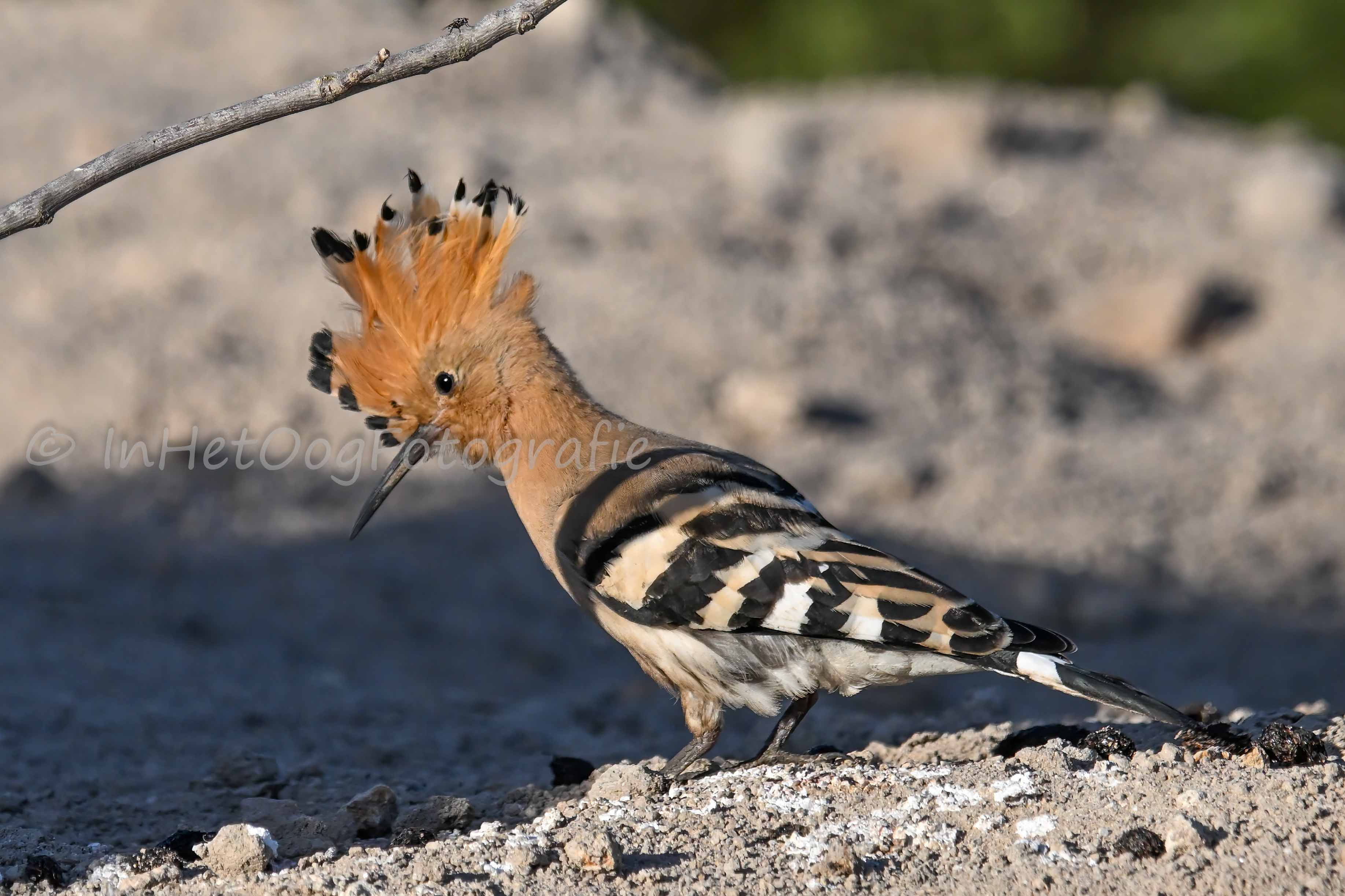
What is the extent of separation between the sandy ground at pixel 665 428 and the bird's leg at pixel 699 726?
1.14 feet

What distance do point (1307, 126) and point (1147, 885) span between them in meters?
12.4

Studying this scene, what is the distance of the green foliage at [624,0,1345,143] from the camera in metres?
14.0

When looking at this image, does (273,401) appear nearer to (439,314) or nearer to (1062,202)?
(439,314)

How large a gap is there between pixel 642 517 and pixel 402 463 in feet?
3.07

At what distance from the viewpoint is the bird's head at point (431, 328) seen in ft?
14.7

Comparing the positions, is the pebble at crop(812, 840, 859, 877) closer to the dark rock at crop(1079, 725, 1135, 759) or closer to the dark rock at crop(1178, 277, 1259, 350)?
the dark rock at crop(1079, 725, 1135, 759)

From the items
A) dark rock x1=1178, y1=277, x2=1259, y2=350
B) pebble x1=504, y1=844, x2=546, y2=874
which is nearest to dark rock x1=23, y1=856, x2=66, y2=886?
pebble x1=504, y1=844, x2=546, y2=874

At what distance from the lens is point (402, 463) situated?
4.73 m

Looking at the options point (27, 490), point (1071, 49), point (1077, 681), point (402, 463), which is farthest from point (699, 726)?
point (1071, 49)

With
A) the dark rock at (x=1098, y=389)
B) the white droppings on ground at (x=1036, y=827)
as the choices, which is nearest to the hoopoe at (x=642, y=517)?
the white droppings on ground at (x=1036, y=827)

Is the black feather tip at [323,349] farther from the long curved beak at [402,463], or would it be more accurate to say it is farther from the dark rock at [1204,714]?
the dark rock at [1204,714]

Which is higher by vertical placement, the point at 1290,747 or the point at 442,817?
the point at 1290,747

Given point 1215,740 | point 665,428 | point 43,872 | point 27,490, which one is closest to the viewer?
point 43,872

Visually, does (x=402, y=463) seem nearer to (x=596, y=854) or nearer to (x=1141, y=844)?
(x=596, y=854)
